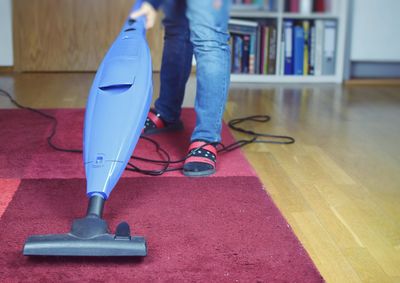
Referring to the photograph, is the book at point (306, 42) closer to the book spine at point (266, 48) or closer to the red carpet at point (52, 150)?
the book spine at point (266, 48)

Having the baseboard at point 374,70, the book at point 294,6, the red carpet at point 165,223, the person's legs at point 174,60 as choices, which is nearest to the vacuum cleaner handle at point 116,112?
the red carpet at point 165,223

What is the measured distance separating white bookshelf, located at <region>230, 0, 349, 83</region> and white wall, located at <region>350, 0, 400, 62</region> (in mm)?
73

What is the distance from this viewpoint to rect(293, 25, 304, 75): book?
3375mm

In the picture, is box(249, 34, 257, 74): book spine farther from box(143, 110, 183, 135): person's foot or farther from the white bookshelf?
box(143, 110, 183, 135): person's foot

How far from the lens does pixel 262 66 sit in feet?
11.2

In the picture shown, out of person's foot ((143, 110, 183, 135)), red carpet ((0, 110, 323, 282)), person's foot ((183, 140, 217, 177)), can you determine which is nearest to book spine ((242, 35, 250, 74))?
person's foot ((143, 110, 183, 135))

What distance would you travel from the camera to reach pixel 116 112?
120cm

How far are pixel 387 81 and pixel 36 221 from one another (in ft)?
8.33

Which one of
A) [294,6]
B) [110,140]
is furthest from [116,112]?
[294,6]

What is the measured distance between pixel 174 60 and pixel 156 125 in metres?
0.21

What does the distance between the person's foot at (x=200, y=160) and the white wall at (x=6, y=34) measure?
2034mm

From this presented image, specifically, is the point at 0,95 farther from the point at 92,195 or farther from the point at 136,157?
the point at 92,195

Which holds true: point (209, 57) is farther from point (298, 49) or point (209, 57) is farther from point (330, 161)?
point (298, 49)

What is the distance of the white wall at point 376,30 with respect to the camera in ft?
10.8
